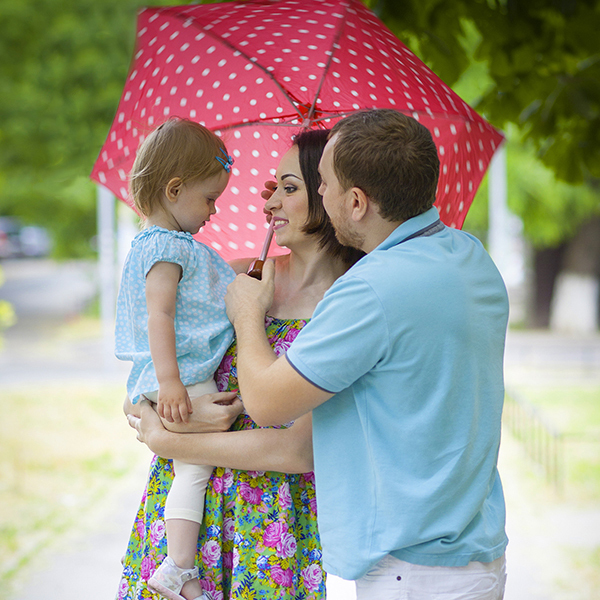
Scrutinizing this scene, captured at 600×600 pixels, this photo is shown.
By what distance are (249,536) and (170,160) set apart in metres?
1.02

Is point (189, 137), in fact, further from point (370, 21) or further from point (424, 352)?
point (424, 352)

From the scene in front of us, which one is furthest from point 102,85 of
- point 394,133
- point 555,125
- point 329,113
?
point 394,133

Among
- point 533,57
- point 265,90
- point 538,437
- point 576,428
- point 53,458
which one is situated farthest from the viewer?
point 576,428

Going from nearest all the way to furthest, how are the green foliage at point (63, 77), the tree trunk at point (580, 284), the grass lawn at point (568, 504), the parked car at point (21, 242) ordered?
the grass lawn at point (568, 504)
the green foliage at point (63, 77)
the tree trunk at point (580, 284)
the parked car at point (21, 242)

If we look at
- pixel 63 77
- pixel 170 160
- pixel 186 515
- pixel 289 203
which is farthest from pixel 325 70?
pixel 63 77

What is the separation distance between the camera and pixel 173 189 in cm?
202

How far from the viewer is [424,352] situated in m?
Answer: 1.53

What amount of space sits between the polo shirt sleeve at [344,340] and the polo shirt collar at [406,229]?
0.50ft

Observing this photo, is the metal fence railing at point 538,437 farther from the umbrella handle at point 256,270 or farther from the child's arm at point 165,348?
the child's arm at point 165,348

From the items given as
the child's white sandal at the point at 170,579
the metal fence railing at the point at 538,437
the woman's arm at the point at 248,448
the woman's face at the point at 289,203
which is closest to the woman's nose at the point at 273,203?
the woman's face at the point at 289,203

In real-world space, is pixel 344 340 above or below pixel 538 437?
above

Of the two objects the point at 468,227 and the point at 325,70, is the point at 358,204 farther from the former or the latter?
the point at 468,227

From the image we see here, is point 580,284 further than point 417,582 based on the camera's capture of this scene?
Yes

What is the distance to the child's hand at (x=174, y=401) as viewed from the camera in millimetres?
1883
